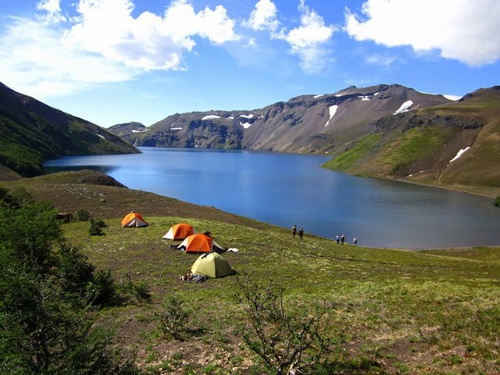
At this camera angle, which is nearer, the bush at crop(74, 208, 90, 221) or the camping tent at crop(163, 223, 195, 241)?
the camping tent at crop(163, 223, 195, 241)

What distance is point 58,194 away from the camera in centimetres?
5647

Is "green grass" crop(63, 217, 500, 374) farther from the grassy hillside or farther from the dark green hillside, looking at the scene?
the dark green hillside

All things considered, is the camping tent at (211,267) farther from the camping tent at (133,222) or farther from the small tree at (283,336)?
the camping tent at (133,222)

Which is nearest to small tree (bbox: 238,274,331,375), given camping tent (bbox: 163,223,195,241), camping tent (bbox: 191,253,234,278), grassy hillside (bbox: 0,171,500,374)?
grassy hillside (bbox: 0,171,500,374)

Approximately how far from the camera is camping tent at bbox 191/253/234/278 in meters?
26.0

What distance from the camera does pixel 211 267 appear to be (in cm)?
2602

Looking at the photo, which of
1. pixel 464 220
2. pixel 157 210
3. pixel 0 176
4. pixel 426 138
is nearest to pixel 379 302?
pixel 157 210

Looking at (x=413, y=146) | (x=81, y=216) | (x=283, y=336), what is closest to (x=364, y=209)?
(x=81, y=216)

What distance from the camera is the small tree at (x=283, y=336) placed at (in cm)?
1056

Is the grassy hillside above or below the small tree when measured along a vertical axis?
below

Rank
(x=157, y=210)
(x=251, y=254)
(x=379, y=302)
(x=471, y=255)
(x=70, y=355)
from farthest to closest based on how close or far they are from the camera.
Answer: (x=157, y=210) → (x=471, y=255) → (x=251, y=254) → (x=379, y=302) → (x=70, y=355)

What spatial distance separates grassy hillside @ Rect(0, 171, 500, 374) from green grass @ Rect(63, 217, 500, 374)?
0.19 ft

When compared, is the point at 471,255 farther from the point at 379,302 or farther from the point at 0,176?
the point at 0,176

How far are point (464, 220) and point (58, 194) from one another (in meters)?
78.8
